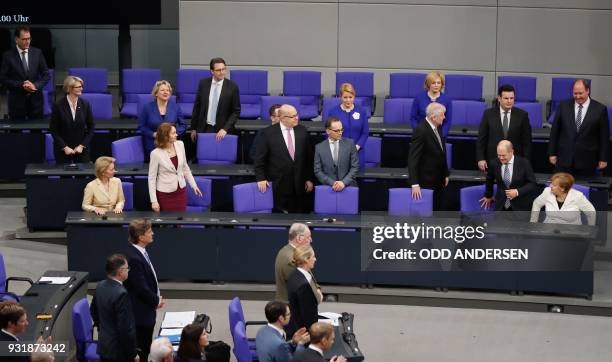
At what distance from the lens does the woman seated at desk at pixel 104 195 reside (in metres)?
10.5

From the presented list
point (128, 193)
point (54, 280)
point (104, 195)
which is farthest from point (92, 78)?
point (54, 280)

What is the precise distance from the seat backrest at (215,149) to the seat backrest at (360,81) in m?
3.37

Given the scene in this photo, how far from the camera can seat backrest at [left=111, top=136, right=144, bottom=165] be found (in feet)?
39.0

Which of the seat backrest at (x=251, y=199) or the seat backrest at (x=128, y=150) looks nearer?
the seat backrest at (x=251, y=199)

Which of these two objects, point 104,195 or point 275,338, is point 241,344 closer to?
point 275,338

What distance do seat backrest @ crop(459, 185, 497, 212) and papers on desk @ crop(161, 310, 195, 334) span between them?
11.3ft

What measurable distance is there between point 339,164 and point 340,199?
1.38 ft

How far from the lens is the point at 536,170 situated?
42.8 ft

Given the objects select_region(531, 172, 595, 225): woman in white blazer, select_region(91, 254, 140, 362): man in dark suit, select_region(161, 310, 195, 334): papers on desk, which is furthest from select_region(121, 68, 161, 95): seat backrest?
select_region(91, 254, 140, 362): man in dark suit

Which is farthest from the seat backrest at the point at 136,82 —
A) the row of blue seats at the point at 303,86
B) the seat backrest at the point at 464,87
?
the seat backrest at the point at 464,87

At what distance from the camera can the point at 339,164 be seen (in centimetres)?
1102

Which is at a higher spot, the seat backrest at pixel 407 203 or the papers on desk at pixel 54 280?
the seat backrest at pixel 407 203

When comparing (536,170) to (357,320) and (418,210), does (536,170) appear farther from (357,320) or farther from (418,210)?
(357,320)

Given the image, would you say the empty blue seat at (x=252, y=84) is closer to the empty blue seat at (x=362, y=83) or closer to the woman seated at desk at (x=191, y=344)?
the empty blue seat at (x=362, y=83)
